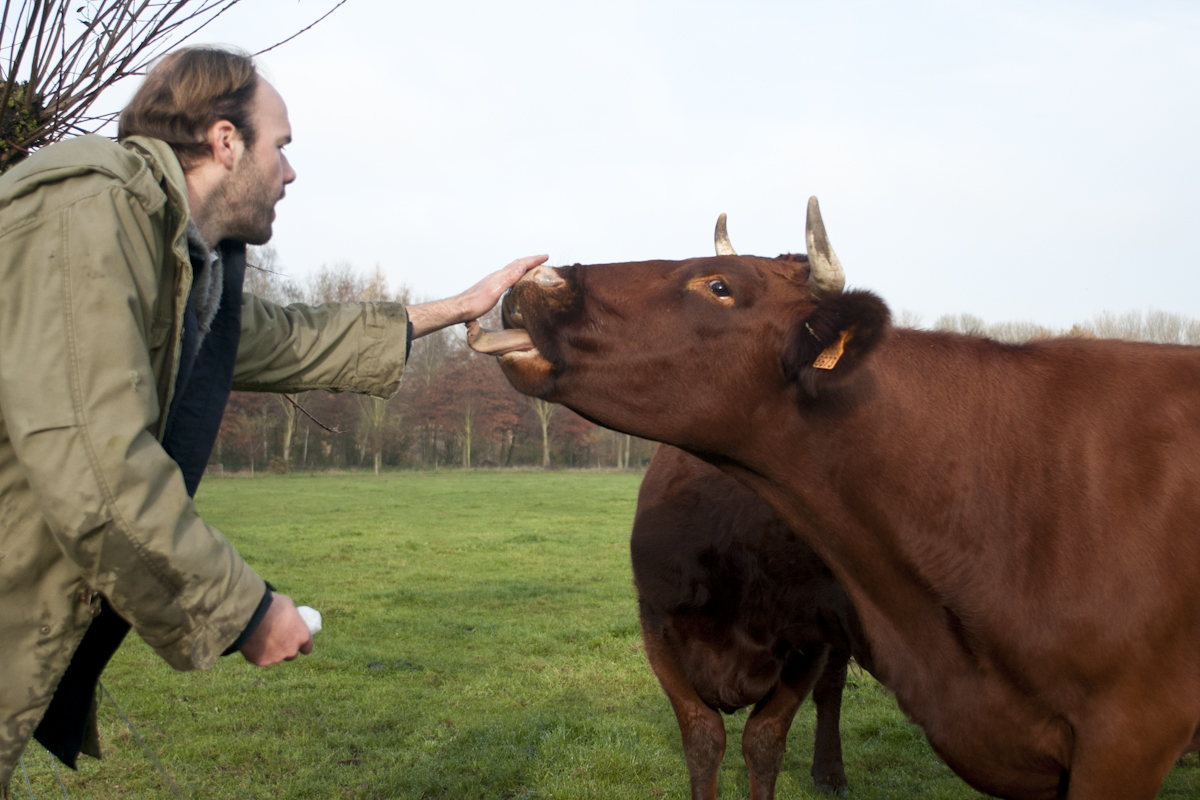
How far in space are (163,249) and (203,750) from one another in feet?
14.9

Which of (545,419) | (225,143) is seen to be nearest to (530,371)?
(225,143)

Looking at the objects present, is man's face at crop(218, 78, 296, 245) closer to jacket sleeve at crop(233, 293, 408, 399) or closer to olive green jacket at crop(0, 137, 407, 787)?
olive green jacket at crop(0, 137, 407, 787)

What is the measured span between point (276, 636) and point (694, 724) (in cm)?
310

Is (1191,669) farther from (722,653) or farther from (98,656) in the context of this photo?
(98,656)

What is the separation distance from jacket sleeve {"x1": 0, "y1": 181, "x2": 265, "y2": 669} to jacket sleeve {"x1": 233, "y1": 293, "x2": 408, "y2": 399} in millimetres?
1197

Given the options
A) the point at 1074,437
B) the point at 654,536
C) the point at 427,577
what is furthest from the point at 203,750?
the point at 427,577

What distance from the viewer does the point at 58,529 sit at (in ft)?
5.61

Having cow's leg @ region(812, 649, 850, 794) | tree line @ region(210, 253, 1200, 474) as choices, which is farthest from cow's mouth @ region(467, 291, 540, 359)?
tree line @ region(210, 253, 1200, 474)

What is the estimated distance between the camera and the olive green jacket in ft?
5.61

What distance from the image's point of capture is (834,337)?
111 inches

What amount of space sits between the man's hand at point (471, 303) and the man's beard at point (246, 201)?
79 cm

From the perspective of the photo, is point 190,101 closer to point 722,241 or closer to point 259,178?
point 259,178

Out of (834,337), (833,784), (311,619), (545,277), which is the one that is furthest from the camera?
(833,784)

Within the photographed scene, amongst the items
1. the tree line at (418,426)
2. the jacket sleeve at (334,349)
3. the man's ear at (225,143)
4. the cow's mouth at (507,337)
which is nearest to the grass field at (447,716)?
the jacket sleeve at (334,349)
